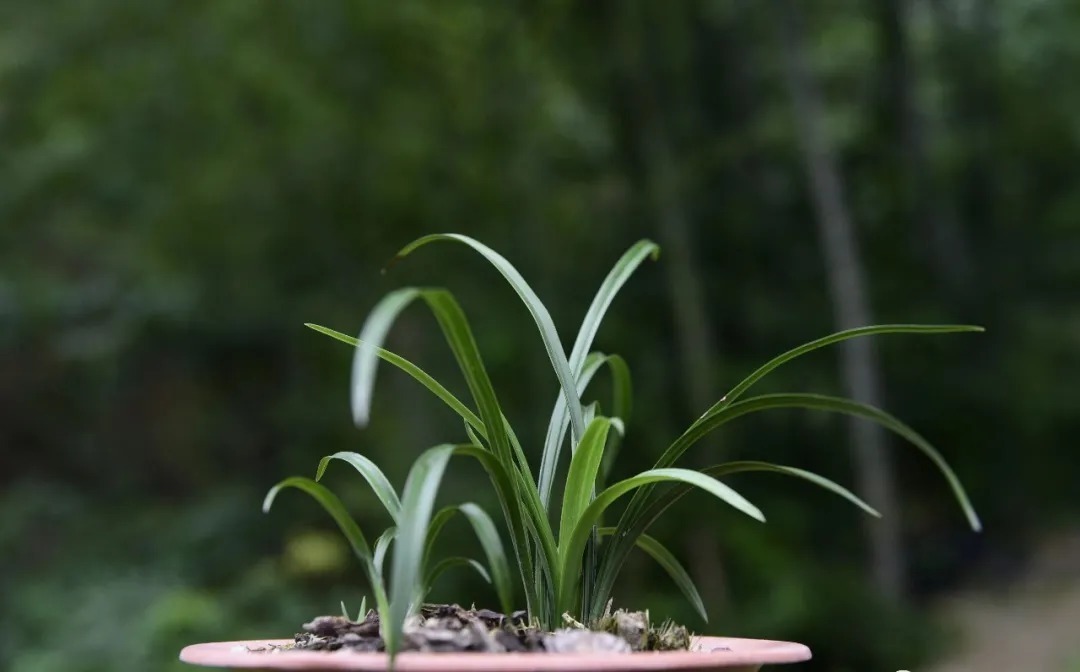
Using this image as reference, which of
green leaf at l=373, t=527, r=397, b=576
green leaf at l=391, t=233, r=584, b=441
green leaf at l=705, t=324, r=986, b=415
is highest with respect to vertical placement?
green leaf at l=391, t=233, r=584, b=441

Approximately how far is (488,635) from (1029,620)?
515cm

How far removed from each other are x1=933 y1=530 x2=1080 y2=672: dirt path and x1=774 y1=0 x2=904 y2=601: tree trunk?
→ 1.46 feet

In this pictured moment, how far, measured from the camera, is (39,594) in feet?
15.6

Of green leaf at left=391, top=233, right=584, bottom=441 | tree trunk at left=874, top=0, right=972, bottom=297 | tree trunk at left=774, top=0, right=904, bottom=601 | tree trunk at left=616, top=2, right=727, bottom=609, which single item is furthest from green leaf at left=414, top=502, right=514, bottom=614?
tree trunk at left=874, top=0, right=972, bottom=297

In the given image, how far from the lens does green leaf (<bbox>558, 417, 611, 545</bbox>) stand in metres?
0.83

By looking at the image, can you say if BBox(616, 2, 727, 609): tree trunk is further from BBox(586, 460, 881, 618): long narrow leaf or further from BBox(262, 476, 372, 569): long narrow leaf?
BBox(262, 476, 372, 569): long narrow leaf

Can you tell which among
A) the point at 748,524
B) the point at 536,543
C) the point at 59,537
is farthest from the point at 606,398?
the point at 536,543

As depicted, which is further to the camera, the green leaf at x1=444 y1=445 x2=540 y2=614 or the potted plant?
the green leaf at x1=444 y1=445 x2=540 y2=614

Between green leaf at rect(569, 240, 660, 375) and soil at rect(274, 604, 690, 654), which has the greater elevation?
green leaf at rect(569, 240, 660, 375)

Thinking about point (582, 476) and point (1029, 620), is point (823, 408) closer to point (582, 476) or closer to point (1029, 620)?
point (582, 476)

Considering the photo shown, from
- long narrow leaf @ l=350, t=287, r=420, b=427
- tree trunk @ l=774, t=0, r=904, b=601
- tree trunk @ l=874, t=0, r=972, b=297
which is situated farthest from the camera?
tree trunk @ l=874, t=0, r=972, b=297

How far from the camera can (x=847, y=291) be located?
15.7ft

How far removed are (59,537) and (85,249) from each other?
4.91 ft

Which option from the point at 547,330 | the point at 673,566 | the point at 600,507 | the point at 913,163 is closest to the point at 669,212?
the point at 913,163
